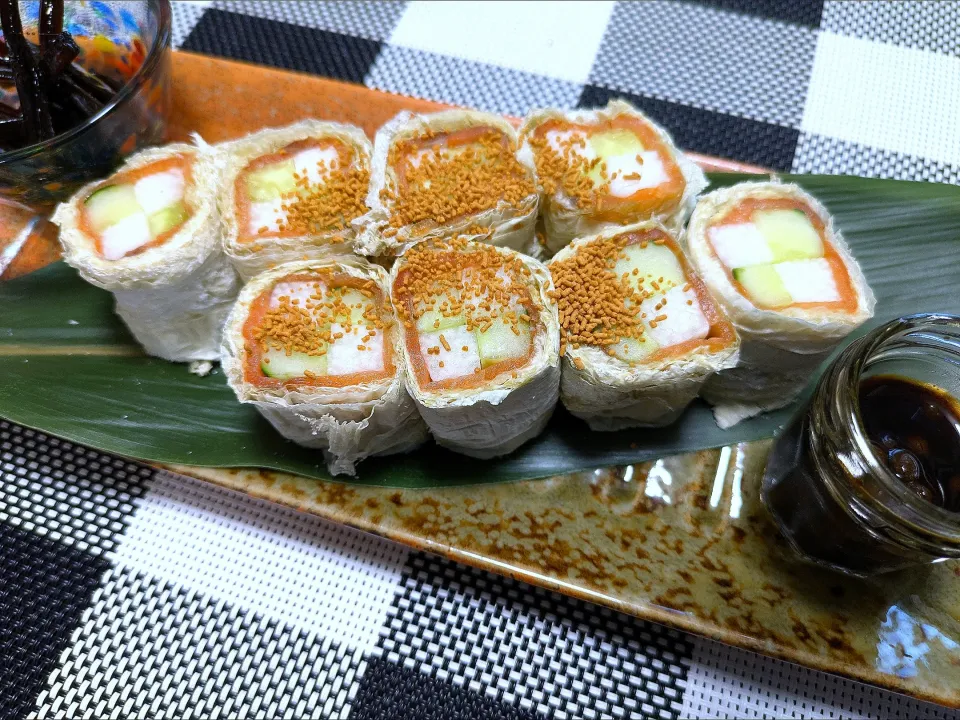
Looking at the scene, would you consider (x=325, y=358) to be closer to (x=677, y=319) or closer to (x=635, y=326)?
(x=635, y=326)

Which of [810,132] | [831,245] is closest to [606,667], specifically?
[831,245]

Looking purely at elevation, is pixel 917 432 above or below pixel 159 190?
below

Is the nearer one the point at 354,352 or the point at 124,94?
the point at 354,352

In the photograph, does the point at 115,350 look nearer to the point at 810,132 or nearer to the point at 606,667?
the point at 606,667

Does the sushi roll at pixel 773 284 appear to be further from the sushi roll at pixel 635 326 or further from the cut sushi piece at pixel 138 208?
the cut sushi piece at pixel 138 208

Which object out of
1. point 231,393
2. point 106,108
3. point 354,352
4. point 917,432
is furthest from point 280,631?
point 917,432

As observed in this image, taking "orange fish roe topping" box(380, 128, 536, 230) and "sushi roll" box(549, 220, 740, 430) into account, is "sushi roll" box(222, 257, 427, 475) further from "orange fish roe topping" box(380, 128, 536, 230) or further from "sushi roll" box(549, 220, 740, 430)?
"sushi roll" box(549, 220, 740, 430)

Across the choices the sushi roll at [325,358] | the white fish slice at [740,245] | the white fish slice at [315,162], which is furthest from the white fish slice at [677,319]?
the white fish slice at [315,162]
